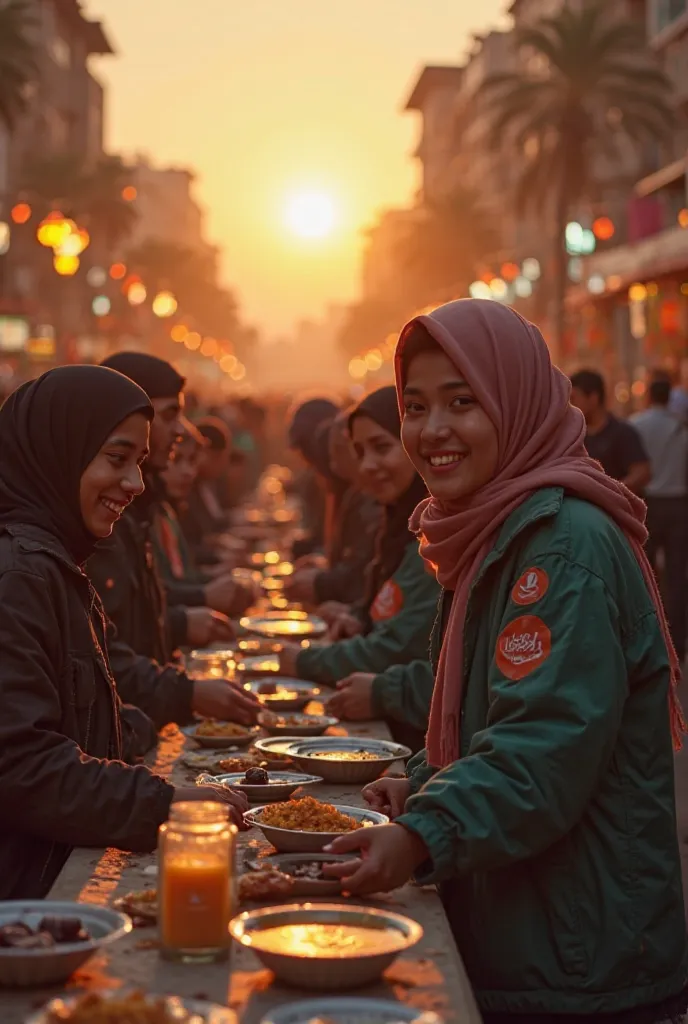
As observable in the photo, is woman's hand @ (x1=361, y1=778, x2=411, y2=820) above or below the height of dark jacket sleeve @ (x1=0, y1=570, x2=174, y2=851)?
below

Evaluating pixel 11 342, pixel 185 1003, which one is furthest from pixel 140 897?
pixel 11 342

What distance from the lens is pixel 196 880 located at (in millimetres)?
3119

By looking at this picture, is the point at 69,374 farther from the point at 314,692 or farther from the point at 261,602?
the point at 261,602

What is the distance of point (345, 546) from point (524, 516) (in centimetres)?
758

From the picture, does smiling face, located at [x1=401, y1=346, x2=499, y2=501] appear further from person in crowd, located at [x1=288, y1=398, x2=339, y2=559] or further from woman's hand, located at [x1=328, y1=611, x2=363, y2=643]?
person in crowd, located at [x1=288, y1=398, x2=339, y2=559]

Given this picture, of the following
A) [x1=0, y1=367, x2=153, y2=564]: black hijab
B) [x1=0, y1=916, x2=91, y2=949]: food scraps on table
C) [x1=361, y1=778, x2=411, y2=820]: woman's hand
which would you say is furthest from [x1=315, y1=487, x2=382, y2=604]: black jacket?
[x1=0, y1=916, x2=91, y2=949]: food scraps on table

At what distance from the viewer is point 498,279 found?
195ft

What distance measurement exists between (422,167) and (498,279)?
3638 inches

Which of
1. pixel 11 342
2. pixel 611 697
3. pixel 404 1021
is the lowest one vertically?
pixel 404 1021

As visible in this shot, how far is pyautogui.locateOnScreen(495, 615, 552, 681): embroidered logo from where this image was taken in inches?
131

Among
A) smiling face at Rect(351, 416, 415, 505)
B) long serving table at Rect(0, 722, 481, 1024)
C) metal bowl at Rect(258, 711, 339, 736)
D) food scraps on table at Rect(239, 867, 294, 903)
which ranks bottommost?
long serving table at Rect(0, 722, 481, 1024)

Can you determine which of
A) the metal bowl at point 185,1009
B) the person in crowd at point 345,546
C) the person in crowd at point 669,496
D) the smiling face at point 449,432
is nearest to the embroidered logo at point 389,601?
the smiling face at point 449,432

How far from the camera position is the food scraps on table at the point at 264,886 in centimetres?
353

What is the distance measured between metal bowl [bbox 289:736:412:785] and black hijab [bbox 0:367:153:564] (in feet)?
3.63
